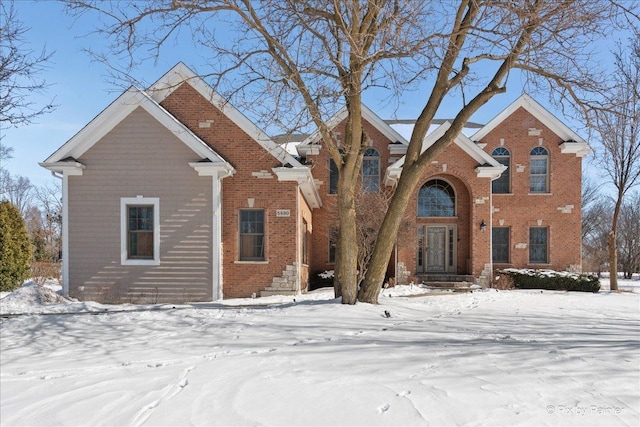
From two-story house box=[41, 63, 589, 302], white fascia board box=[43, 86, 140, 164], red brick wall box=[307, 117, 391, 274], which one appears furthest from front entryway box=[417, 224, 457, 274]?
white fascia board box=[43, 86, 140, 164]

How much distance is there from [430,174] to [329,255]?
5.69 metres

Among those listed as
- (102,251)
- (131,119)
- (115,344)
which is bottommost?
(115,344)

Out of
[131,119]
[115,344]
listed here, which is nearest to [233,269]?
[131,119]

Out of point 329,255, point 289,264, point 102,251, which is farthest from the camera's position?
point 329,255

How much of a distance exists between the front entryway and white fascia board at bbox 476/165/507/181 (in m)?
2.55

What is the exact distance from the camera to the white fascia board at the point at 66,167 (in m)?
12.7

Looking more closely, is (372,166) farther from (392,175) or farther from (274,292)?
(274,292)

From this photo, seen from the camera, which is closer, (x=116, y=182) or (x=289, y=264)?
(x=116, y=182)

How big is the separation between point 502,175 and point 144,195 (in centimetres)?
1563

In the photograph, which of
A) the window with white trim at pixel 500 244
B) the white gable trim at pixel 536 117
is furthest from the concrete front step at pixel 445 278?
the white gable trim at pixel 536 117

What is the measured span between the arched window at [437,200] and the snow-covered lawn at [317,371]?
11.5 m

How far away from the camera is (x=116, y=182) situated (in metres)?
13.1

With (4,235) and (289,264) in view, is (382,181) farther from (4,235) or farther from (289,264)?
(4,235)

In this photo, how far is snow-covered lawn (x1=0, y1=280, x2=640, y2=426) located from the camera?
3.38m
